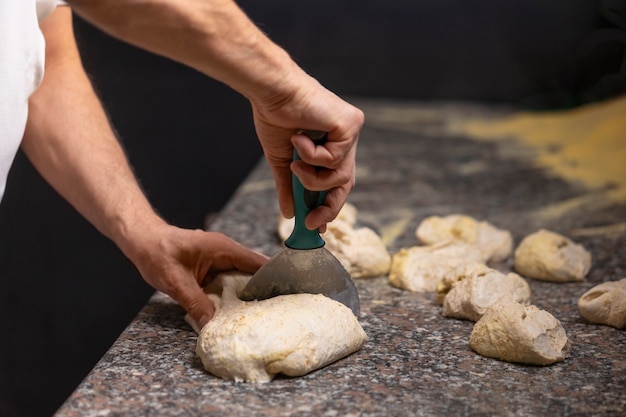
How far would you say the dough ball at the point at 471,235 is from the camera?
1749 millimetres

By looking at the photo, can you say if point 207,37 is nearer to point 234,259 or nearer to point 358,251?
point 234,259

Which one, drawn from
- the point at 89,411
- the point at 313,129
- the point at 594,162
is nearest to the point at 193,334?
the point at 89,411

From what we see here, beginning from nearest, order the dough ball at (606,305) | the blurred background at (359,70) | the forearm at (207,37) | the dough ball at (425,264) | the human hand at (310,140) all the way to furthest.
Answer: the forearm at (207,37)
the human hand at (310,140)
the dough ball at (606,305)
the dough ball at (425,264)
the blurred background at (359,70)

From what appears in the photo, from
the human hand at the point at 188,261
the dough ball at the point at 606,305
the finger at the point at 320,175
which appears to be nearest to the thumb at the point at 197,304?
the human hand at the point at 188,261

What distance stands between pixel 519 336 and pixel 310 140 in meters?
0.42

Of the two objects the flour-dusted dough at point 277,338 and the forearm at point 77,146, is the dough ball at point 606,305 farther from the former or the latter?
the forearm at point 77,146

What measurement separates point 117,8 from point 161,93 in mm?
2819

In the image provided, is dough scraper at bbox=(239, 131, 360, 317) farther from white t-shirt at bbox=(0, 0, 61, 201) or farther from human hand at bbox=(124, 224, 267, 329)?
white t-shirt at bbox=(0, 0, 61, 201)

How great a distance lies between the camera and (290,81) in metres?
1.08

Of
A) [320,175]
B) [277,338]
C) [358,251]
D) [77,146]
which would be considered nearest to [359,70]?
[358,251]

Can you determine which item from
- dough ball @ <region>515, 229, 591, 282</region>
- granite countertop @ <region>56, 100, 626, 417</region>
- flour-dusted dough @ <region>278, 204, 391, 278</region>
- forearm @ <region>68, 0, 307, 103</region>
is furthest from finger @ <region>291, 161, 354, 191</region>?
dough ball @ <region>515, 229, 591, 282</region>

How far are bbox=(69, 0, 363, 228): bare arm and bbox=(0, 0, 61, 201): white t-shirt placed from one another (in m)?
0.29

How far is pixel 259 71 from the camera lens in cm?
106

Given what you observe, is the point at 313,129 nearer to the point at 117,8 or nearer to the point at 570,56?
the point at 117,8
